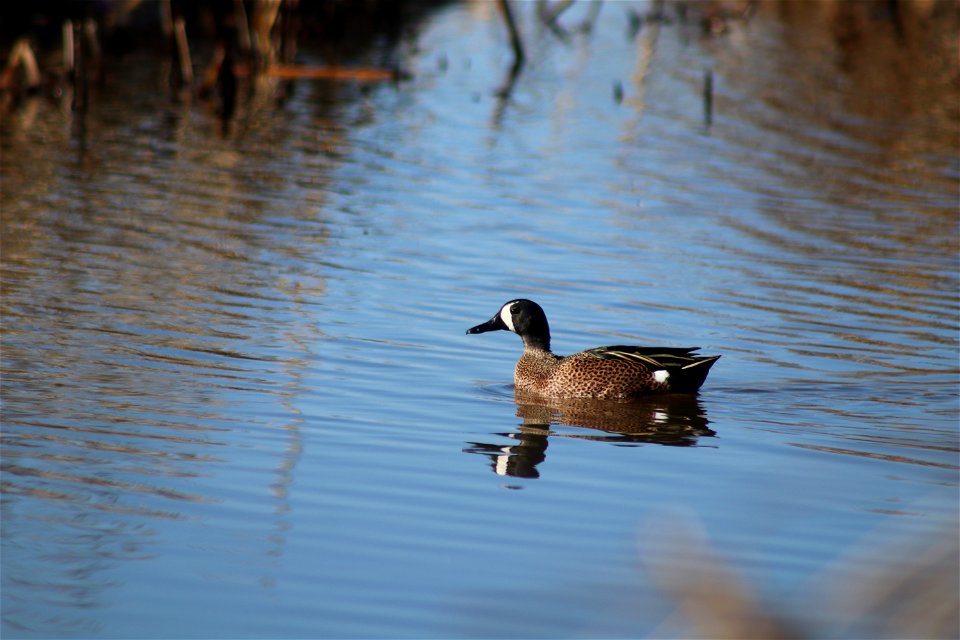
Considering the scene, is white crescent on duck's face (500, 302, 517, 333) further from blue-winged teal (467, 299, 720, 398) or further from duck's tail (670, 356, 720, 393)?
duck's tail (670, 356, 720, 393)

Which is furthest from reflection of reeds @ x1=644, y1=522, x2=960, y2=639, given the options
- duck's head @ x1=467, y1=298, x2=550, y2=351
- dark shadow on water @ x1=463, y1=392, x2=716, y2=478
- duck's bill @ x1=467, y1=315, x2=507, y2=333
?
duck's bill @ x1=467, y1=315, x2=507, y2=333

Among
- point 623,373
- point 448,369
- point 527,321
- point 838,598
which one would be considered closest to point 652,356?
point 623,373

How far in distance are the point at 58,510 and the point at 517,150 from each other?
526 inches

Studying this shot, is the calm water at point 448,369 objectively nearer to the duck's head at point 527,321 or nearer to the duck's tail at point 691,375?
the duck's tail at point 691,375

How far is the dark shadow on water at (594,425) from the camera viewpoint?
693cm

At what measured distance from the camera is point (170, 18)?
22984mm

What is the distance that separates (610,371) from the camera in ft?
27.3

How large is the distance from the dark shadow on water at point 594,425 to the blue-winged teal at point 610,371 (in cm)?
8

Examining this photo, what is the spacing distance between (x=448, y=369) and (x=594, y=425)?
1.30m

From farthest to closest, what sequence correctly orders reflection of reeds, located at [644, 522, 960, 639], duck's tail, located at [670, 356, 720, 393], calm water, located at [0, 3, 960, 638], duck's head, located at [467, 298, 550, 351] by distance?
duck's head, located at [467, 298, 550, 351] < duck's tail, located at [670, 356, 720, 393] < calm water, located at [0, 3, 960, 638] < reflection of reeds, located at [644, 522, 960, 639]

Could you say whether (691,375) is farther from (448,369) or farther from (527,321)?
(448,369)

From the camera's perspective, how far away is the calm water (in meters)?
4.93

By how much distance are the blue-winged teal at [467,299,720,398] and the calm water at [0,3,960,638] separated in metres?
0.17

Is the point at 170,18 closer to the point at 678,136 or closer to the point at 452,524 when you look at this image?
the point at 678,136
